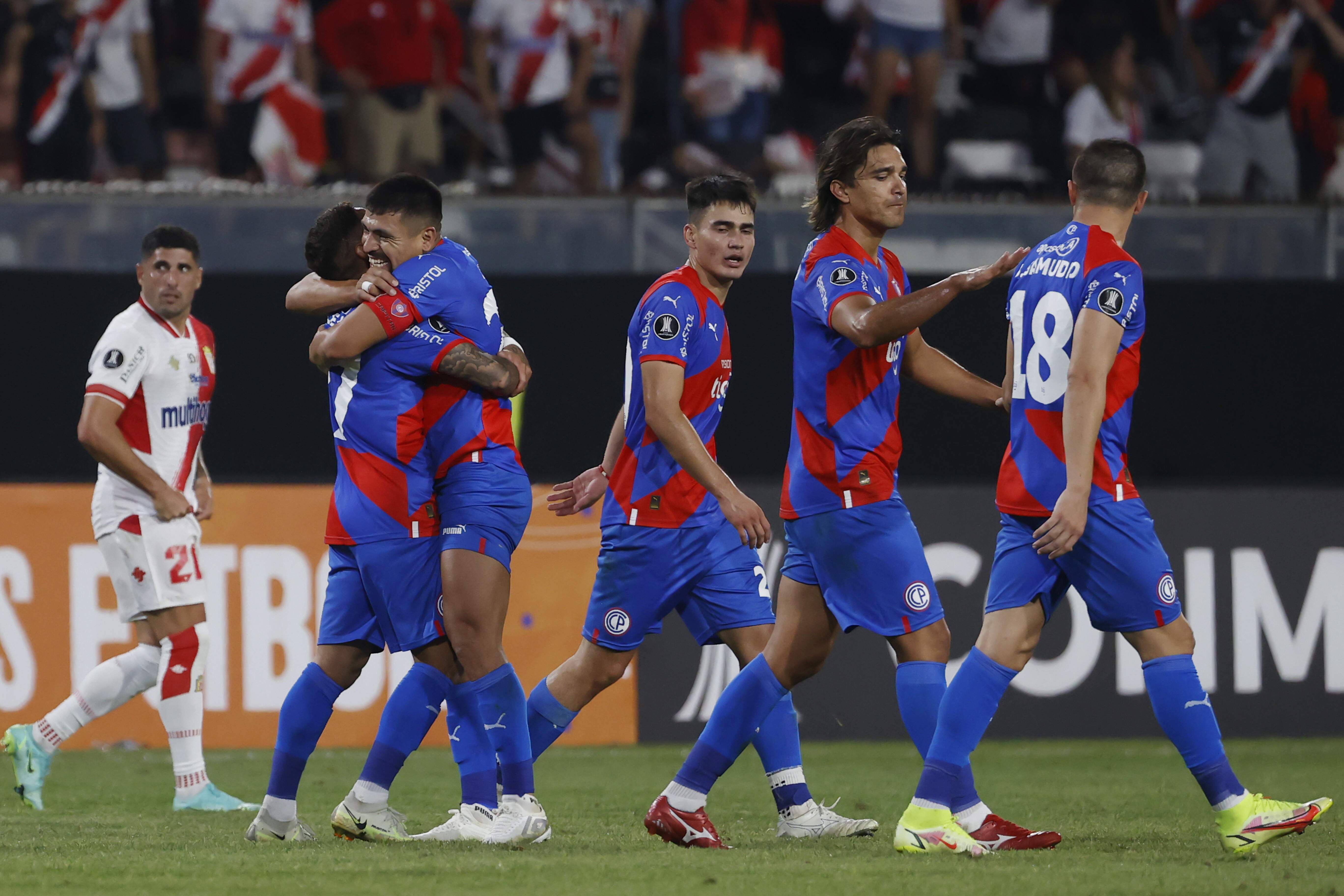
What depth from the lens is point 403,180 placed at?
553cm

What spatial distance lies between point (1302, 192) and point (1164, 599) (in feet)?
25.7

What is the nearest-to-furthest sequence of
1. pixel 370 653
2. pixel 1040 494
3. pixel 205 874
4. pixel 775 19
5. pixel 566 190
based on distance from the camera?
pixel 205 874
pixel 1040 494
pixel 370 653
pixel 566 190
pixel 775 19

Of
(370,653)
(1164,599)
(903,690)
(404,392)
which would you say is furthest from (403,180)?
(1164,599)

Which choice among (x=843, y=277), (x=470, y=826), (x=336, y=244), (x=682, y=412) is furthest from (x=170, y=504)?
(x=843, y=277)

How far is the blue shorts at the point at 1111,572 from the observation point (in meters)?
5.12

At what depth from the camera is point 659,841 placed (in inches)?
223

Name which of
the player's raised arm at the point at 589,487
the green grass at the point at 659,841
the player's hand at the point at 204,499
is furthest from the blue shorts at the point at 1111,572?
the player's hand at the point at 204,499

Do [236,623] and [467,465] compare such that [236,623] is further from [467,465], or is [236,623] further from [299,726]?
[467,465]

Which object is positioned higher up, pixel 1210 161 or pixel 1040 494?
pixel 1210 161

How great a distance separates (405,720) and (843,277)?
2.02 meters

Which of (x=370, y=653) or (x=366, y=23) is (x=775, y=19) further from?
(x=370, y=653)

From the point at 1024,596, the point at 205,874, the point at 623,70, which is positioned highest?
the point at 623,70

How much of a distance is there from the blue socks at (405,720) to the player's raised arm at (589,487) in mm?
772

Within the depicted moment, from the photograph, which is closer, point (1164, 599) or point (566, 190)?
point (1164, 599)
